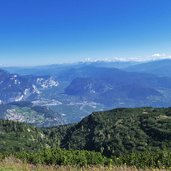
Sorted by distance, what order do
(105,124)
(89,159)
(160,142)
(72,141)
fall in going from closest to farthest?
(89,159) < (160,142) < (72,141) < (105,124)

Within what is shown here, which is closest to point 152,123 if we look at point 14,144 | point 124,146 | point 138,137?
point 138,137

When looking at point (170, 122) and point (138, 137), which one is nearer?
point (138, 137)

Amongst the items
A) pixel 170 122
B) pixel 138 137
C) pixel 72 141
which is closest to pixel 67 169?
pixel 138 137

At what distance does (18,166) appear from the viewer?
21.4m

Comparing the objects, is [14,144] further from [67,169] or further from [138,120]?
[67,169]

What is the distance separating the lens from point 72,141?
184m

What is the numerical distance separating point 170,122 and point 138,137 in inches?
896

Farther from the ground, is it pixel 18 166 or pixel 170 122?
pixel 18 166

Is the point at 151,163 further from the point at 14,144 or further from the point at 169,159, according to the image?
the point at 14,144

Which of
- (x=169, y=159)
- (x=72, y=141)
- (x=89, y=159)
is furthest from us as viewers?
(x=72, y=141)

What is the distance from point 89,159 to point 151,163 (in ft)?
22.3

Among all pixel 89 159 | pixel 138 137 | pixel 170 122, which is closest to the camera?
pixel 89 159

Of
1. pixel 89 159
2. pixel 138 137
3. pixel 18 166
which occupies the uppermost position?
pixel 18 166

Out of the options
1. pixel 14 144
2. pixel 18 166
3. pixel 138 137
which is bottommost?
pixel 14 144
